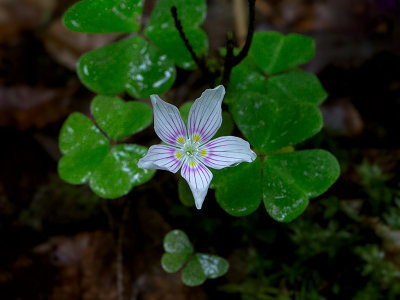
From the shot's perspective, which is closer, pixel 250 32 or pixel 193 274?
pixel 250 32

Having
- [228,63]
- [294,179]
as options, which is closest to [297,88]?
[228,63]

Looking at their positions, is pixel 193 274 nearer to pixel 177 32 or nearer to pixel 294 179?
pixel 294 179

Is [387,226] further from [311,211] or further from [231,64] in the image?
[231,64]

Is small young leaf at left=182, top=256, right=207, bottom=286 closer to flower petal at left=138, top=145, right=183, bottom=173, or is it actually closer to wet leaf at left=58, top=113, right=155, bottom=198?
wet leaf at left=58, top=113, right=155, bottom=198

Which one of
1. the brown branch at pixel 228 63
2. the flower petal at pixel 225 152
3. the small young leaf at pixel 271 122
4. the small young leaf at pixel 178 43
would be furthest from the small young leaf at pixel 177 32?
the flower petal at pixel 225 152

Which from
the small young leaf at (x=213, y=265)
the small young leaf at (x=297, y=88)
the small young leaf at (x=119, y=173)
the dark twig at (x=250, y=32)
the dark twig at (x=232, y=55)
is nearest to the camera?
the dark twig at (x=250, y=32)

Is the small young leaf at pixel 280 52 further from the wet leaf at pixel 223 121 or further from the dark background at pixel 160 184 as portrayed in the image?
the dark background at pixel 160 184

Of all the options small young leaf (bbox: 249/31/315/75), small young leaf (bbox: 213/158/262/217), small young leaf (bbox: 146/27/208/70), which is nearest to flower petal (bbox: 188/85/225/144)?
small young leaf (bbox: 213/158/262/217)

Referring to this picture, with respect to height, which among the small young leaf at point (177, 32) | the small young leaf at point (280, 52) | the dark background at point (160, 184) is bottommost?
the dark background at point (160, 184)
